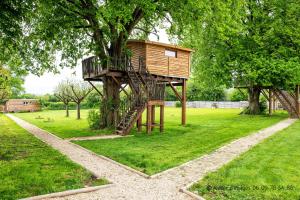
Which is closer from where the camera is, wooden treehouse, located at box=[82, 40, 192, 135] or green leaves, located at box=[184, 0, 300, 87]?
wooden treehouse, located at box=[82, 40, 192, 135]

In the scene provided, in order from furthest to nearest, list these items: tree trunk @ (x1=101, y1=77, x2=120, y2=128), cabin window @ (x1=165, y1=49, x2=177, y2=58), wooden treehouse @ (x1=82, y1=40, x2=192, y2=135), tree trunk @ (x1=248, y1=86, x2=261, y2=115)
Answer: tree trunk @ (x1=248, y1=86, x2=261, y2=115) → cabin window @ (x1=165, y1=49, x2=177, y2=58) → tree trunk @ (x1=101, y1=77, x2=120, y2=128) → wooden treehouse @ (x1=82, y1=40, x2=192, y2=135)

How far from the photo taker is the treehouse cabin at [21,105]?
57.4 metres

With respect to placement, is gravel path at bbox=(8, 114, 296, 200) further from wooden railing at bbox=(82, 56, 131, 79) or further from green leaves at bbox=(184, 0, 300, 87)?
green leaves at bbox=(184, 0, 300, 87)

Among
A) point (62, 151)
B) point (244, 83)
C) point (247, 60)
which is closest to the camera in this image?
point (62, 151)

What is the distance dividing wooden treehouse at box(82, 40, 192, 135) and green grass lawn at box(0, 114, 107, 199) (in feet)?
21.6

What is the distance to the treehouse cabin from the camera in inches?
2261

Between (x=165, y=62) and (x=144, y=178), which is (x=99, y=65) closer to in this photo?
(x=165, y=62)

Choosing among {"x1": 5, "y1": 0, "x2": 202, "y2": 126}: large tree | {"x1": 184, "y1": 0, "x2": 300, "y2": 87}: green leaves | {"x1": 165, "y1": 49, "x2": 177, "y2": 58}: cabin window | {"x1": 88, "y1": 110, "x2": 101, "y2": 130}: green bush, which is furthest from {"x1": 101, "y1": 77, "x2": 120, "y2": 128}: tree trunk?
{"x1": 184, "y1": 0, "x2": 300, "y2": 87}: green leaves

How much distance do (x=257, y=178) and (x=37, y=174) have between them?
19.4 feet

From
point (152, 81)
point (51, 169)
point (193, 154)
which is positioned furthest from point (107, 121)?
point (51, 169)

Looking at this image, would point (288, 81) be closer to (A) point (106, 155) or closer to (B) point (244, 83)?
(B) point (244, 83)

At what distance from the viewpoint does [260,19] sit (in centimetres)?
2945

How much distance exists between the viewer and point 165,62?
20.4m

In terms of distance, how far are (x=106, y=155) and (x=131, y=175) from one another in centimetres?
301
